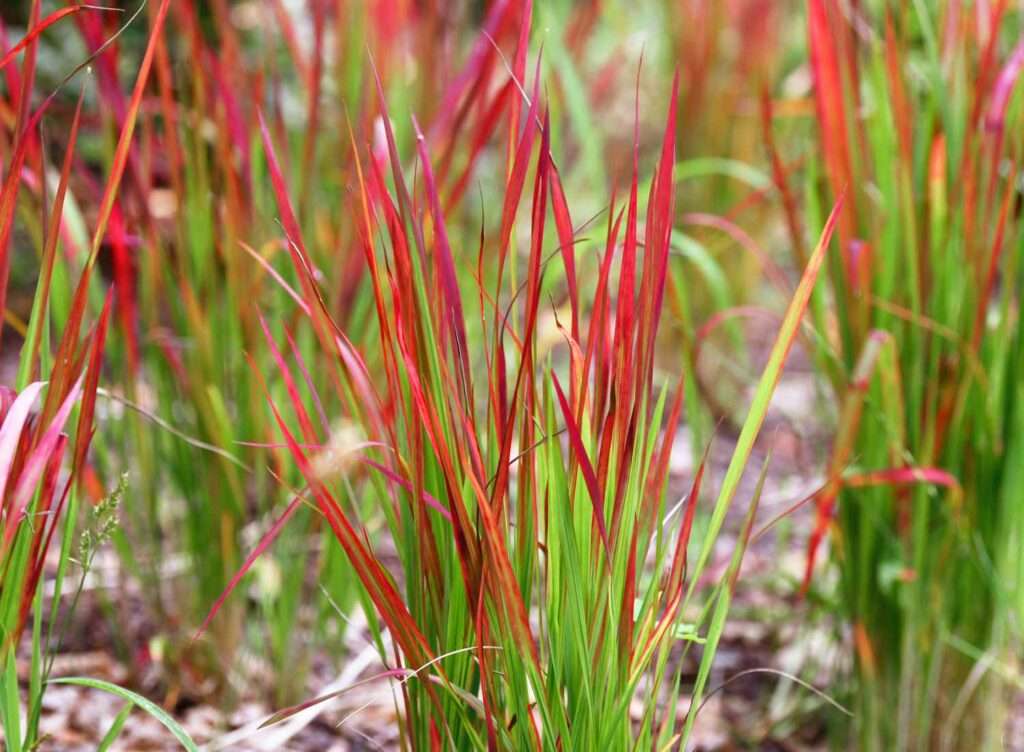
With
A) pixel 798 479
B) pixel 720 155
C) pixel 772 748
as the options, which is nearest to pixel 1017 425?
pixel 772 748

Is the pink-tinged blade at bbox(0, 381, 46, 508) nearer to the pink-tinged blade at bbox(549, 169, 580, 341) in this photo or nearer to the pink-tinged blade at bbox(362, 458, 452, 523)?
the pink-tinged blade at bbox(362, 458, 452, 523)

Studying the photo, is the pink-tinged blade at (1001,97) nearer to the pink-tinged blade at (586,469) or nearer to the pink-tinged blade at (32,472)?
the pink-tinged blade at (586,469)

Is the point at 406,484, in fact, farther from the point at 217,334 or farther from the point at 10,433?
the point at 217,334

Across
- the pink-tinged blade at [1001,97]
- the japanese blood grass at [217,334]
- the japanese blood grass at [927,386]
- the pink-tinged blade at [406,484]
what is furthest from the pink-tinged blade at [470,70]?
the pink-tinged blade at [406,484]

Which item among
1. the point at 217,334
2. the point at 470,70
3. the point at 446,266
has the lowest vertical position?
the point at 217,334

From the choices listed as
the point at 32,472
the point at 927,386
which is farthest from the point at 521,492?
the point at 927,386

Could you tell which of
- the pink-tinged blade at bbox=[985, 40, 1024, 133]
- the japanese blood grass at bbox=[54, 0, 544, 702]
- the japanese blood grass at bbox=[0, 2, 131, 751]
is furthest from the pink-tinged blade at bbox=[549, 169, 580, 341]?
the pink-tinged blade at bbox=[985, 40, 1024, 133]

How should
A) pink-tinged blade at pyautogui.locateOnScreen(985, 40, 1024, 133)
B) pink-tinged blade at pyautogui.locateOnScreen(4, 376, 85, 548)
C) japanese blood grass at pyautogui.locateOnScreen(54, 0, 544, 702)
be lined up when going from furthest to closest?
japanese blood grass at pyautogui.locateOnScreen(54, 0, 544, 702) → pink-tinged blade at pyautogui.locateOnScreen(985, 40, 1024, 133) → pink-tinged blade at pyautogui.locateOnScreen(4, 376, 85, 548)
